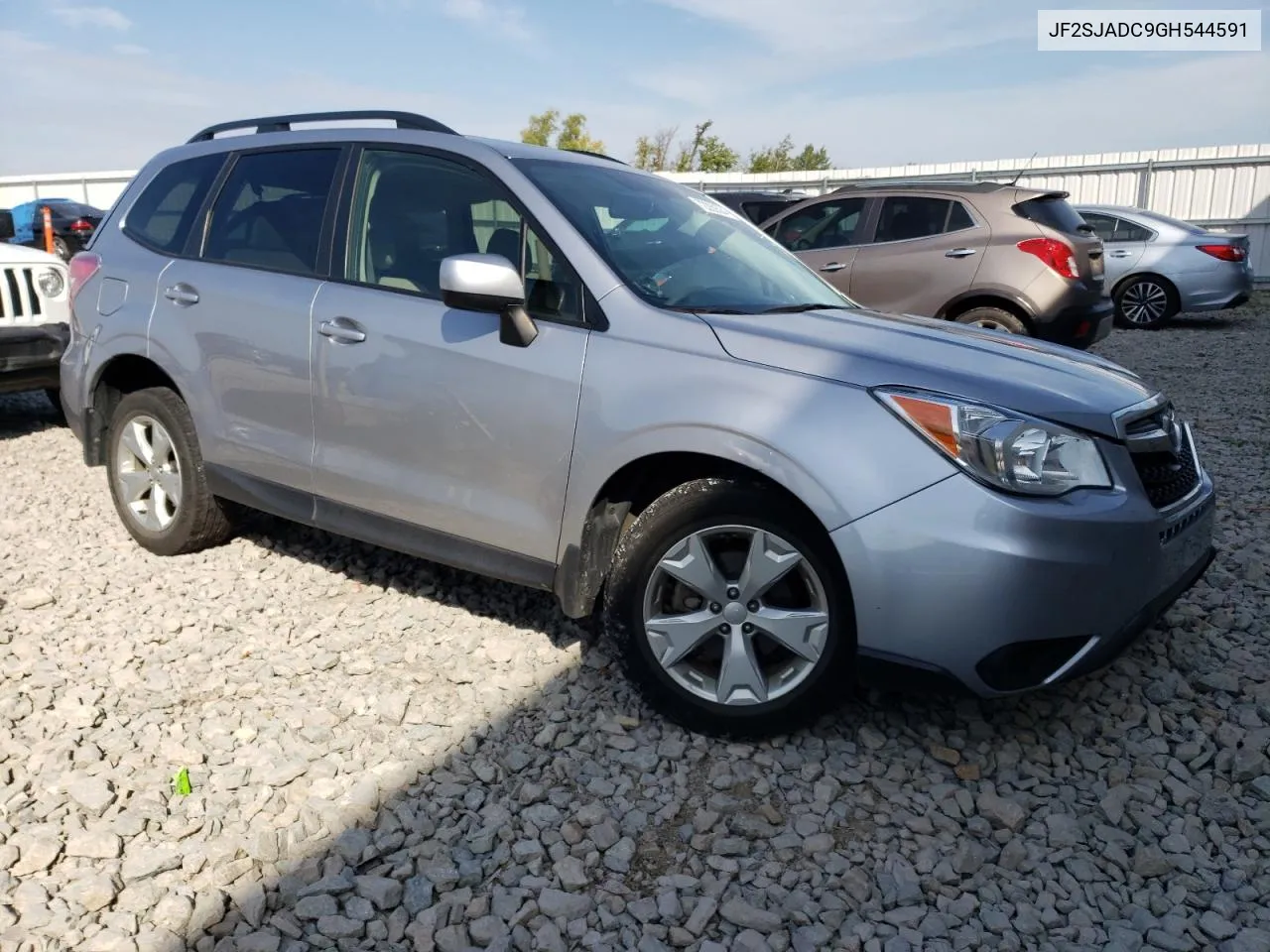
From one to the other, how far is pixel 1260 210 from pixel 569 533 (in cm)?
2027

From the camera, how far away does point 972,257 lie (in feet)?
27.3

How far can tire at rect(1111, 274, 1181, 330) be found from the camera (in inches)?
511

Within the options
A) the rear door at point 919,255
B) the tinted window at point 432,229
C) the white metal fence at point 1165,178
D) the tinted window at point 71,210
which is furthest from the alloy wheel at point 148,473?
the tinted window at point 71,210

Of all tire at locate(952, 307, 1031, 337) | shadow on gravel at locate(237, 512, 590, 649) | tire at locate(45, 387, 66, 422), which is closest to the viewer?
shadow on gravel at locate(237, 512, 590, 649)

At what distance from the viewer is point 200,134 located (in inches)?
181

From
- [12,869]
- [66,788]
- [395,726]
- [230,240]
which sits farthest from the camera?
[230,240]

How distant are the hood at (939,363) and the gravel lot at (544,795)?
1.04 metres

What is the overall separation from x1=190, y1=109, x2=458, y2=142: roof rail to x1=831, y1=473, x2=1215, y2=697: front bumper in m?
2.22

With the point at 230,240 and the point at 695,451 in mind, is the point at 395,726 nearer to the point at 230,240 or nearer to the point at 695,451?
the point at 695,451

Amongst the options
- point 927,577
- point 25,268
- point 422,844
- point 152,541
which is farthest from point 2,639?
point 25,268

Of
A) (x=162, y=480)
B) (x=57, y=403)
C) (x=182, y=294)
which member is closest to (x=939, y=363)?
(x=182, y=294)

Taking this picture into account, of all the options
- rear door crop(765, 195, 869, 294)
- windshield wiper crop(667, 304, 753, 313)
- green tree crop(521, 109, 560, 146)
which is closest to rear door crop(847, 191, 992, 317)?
rear door crop(765, 195, 869, 294)

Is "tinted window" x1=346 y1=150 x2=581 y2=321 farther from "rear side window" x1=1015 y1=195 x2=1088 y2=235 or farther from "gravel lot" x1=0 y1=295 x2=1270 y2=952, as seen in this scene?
"rear side window" x1=1015 y1=195 x2=1088 y2=235

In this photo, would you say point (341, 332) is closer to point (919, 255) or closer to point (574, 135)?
point (919, 255)
